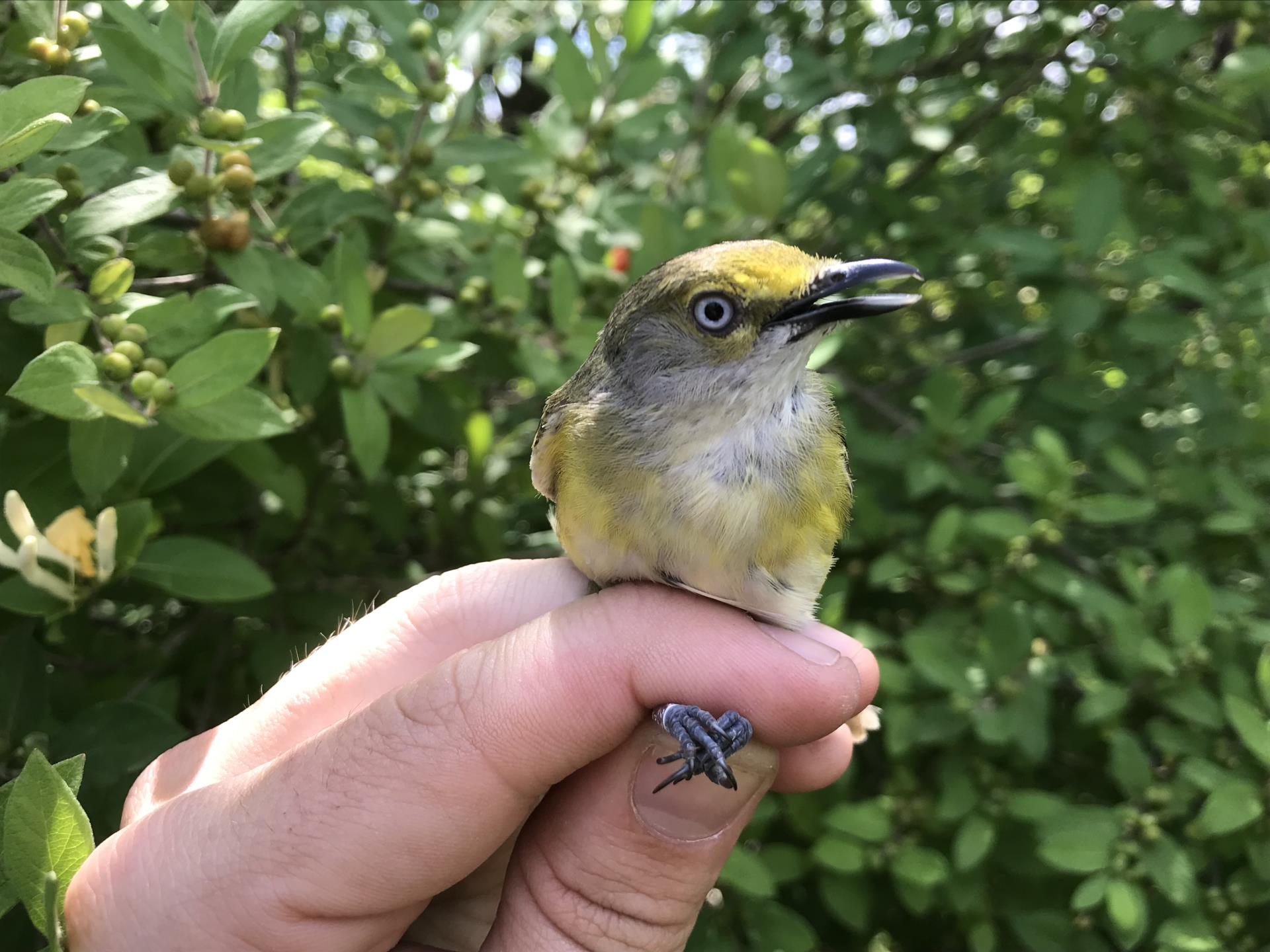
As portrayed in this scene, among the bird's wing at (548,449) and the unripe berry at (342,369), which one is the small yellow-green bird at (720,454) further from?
the unripe berry at (342,369)

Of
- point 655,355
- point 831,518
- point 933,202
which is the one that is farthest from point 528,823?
point 933,202

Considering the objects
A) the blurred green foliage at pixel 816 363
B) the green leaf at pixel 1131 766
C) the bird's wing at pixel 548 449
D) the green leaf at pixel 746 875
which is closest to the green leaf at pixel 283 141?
the blurred green foliage at pixel 816 363

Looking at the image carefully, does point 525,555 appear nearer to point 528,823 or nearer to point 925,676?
point 528,823

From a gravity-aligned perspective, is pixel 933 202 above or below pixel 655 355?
below

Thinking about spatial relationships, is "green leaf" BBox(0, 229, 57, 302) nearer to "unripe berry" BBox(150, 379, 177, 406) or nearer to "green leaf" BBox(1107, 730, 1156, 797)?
"unripe berry" BBox(150, 379, 177, 406)

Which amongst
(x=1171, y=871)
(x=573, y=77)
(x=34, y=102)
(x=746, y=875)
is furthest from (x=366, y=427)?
(x=1171, y=871)

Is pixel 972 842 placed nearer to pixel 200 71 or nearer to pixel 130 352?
pixel 130 352

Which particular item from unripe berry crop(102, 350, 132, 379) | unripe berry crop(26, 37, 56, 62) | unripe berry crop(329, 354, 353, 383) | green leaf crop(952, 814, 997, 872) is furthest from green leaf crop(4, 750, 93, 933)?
green leaf crop(952, 814, 997, 872)
